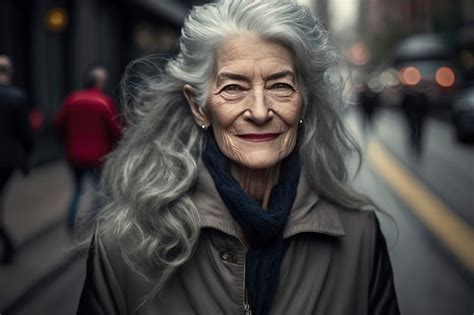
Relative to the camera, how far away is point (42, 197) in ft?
36.7

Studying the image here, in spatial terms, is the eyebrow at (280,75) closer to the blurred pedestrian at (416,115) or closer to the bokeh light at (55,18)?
the bokeh light at (55,18)

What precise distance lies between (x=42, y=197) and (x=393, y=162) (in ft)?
25.8

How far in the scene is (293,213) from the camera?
2092mm

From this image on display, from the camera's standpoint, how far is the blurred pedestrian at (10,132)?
696cm

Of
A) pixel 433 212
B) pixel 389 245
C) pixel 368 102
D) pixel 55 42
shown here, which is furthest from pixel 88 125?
pixel 368 102

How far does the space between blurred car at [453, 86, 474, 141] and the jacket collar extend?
17.9 m

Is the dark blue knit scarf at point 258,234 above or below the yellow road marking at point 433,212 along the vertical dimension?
above

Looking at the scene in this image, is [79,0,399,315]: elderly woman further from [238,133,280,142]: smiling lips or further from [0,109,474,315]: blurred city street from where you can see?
[0,109,474,315]: blurred city street

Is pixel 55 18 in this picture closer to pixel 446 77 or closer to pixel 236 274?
pixel 236 274

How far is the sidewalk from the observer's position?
6.50 metres

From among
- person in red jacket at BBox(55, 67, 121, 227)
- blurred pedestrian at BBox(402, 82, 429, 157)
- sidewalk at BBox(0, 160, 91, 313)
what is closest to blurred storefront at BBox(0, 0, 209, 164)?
sidewalk at BBox(0, 160, 91, 313)

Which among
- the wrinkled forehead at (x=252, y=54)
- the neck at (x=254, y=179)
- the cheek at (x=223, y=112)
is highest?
the wrinkled forehead at (x=252, y=54)

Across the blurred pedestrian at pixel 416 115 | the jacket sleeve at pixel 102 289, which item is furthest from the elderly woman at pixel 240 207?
the blurred pedestrian at pixel 416 115

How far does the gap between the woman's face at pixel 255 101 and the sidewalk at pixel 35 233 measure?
2.32 m
